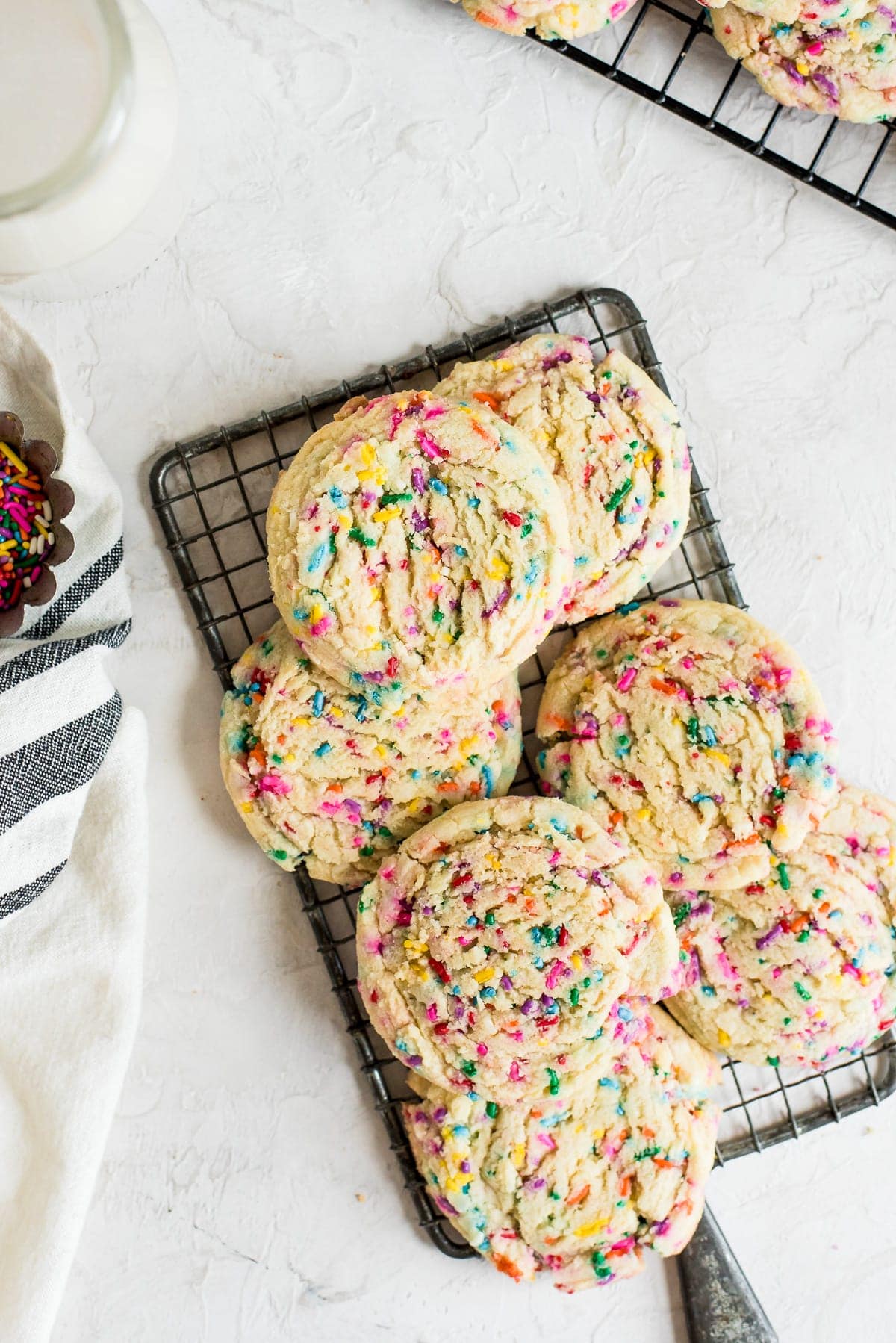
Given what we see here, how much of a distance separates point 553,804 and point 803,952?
16.7 inches

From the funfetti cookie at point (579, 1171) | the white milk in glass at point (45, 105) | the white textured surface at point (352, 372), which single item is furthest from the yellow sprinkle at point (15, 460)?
the funfetti cookie at point (579, 1171)

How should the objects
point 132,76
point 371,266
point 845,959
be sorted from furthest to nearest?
1. point 371,266
2. point 845,959
3. point 132,76

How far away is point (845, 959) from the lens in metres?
1.61

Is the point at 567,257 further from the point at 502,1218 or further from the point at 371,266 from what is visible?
the point at 502,1218

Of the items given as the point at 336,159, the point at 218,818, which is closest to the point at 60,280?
the point at 336,159

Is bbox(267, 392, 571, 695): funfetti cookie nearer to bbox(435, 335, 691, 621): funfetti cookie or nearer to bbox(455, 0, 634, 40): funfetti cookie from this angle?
bbox(435, 335, 691, 621): funfetti cookie

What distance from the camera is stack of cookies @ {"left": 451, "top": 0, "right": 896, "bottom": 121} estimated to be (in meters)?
1.57

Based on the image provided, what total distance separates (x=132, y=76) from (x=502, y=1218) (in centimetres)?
163

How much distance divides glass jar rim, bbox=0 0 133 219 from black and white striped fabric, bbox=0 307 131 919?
29 centimetres

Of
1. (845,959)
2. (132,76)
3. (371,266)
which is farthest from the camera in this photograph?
(371,266)

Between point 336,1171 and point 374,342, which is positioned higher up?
point 374,342

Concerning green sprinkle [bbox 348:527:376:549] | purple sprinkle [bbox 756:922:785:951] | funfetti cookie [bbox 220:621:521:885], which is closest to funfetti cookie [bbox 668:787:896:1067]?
purple sprinkle [bbox 756:922:785:951]

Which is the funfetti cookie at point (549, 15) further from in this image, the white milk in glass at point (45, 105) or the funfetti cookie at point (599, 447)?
the white milk in glass at point (45, 105)

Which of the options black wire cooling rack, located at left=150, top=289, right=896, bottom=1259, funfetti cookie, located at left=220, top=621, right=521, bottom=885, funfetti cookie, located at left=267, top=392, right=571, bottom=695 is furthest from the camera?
black wire cooling rack, located at left=150, top=289, right=896, bottom=1259
